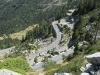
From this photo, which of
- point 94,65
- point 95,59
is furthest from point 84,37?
point 95,59

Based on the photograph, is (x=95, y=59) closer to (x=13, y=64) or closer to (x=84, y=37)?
(x=13, y=64)

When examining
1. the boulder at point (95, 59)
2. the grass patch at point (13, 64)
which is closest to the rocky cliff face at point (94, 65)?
the boulder at point (95, 59)

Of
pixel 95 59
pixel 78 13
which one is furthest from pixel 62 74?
pixel 78 13

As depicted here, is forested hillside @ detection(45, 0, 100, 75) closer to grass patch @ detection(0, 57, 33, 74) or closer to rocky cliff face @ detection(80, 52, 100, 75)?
rocky cliff face @ detection(80, 52, 100, 75)

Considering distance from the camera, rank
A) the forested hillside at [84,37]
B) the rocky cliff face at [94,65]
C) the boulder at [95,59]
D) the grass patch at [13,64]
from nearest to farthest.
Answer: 1. the boulder at [95,59]
2. the rocky cliff face at [94,65]
3. the forested hillside at [84,37]
4. the grass patch at [13,64]

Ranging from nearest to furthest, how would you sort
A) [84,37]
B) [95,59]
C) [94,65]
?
[95,59]
[94,65]
[84,37]

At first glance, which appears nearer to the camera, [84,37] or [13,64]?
[13,64]

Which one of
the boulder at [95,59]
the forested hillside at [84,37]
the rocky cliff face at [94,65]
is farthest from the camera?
the forested hillside at [84,37]

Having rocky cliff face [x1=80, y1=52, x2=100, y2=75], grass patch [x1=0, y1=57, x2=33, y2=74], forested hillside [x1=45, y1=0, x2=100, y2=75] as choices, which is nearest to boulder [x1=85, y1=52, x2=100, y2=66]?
rocky cliff face [x1=80, y1=52, x2=100, y2=75]

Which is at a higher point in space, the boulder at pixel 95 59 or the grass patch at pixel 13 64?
the boulder at pixel 95 59

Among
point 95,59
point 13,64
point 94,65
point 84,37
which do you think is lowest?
point 84,37

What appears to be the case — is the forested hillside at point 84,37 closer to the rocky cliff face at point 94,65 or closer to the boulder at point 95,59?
the rocky cliff face at point 94,65
